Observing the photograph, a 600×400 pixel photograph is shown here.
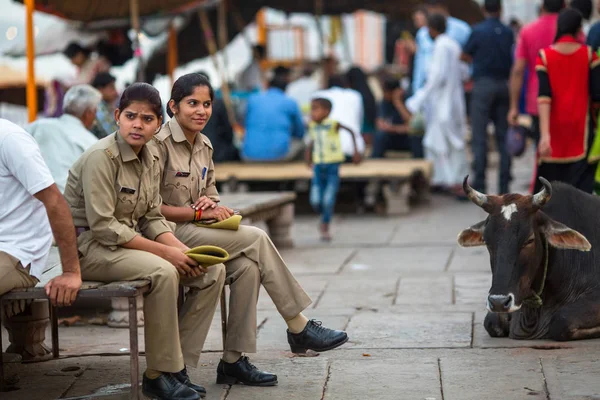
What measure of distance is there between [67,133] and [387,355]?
2762 millimetres

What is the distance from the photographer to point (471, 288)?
766 cm

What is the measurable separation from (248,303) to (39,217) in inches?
41.4

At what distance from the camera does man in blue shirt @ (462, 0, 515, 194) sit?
11.6m

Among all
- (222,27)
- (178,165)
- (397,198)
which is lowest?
(397,198)

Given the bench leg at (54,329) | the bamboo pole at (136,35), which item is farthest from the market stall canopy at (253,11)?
the bench leg at (54,329)

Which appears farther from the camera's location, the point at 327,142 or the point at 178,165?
the point at 327,142

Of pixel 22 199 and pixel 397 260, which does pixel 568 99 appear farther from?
pixel 22 199

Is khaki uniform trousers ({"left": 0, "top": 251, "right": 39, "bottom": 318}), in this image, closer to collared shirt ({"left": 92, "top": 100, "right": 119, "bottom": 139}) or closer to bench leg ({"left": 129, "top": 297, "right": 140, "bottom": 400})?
bench leg ({"left": 129, "top": 297, "right": 140, "bottom": 400})

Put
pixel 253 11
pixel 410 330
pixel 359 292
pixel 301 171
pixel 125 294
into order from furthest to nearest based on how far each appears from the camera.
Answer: pixel 253 11
pixel 301 171
pixel 359 292
pixel 410 330
pixel 125 294

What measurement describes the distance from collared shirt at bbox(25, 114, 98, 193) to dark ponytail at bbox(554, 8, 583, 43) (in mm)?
3423

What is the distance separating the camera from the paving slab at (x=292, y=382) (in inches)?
193

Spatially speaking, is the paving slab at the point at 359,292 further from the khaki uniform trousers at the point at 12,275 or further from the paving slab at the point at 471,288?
the khaki uniform trousers at the point at 12,275

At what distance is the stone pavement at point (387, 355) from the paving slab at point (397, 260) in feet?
0.11

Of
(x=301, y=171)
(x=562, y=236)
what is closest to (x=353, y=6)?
(x=301, y=171)
